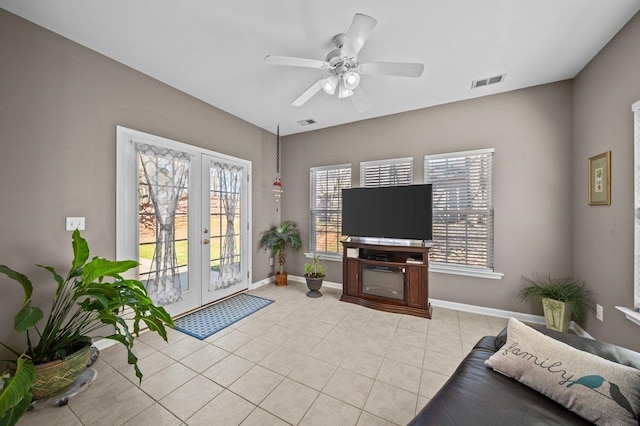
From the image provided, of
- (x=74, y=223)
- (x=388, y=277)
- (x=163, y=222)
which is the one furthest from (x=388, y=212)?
(x=74, y=223)

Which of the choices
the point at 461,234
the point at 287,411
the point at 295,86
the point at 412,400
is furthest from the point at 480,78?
the point at 287,411

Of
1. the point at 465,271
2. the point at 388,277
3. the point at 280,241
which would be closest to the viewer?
the point at 465,271

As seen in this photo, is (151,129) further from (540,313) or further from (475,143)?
(540,313)

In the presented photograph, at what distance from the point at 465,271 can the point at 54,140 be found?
4752mm

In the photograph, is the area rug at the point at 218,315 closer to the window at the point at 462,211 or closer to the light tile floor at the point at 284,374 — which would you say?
the light tile floor at the point at 284,374

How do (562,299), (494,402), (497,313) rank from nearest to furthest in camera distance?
1. (494,402)
2. (562,299)
3. (497,313)

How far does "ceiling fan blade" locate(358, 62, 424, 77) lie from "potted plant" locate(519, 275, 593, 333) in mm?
2779

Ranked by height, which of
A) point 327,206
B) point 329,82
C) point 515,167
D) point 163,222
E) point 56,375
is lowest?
point 56,375

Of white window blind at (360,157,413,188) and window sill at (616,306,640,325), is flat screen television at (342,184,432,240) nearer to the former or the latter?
white window blind at (360,157,413,188)

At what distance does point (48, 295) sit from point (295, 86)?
3243mm

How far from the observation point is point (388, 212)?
3.53m

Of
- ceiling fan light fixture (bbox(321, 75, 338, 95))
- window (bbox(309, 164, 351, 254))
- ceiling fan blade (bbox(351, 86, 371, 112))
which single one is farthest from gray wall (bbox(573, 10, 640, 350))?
window (bbox(309, 164, 351, 254))

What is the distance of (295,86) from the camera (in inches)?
119

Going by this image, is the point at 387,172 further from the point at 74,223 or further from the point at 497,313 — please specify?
the point at 74,223
